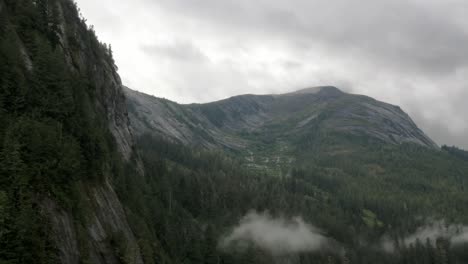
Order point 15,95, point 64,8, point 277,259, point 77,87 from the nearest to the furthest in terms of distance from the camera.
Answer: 1. point 15,95
2. point 77,87
3. point 64,8
4. point 277,259

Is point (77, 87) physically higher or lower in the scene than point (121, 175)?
higher

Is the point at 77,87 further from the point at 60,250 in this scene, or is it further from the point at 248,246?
the point at 248,246

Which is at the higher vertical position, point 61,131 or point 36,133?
point 61,131

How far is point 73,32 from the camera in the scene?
71.9m

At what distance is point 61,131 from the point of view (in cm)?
4519

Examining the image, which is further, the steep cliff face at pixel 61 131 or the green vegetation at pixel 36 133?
the steep cliff face at pixel 61 131

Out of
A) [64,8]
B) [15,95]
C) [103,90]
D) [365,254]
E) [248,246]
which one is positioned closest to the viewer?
[15,95]

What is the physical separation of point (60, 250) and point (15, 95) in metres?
16.9

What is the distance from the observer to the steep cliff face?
36.2 m

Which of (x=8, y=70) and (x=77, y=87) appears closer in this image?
(x=8, y=70)

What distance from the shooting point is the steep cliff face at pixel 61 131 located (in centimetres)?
3616

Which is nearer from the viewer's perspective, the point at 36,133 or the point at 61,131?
the point at 36,133

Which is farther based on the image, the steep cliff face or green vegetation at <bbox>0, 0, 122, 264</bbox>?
the steep cliff face

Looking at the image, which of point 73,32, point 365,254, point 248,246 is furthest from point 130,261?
point 365,254
